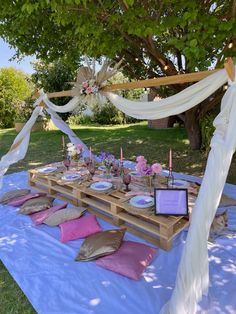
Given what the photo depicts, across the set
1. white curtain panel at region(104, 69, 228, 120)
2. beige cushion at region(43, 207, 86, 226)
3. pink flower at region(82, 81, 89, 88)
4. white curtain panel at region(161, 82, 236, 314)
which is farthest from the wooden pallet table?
pink flower at region(82, 81, 89, 88)

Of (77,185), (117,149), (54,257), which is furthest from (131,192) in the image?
(117,149)

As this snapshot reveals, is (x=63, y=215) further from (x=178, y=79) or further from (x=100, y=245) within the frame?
(x=178, y=79)

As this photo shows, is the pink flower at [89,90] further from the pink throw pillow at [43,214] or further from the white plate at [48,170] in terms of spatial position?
the pink throw pillow at [43,214]

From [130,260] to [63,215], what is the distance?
4.26 feet

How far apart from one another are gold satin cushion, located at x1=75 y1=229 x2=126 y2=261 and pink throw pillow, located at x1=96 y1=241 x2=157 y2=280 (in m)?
0.06

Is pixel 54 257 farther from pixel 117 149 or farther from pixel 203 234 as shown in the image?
pixel 117 149

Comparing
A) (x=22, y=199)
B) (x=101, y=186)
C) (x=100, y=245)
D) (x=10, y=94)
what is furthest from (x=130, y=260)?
(x=10, y=94)

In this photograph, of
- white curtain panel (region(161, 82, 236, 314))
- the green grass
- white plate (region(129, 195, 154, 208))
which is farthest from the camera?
the green grass

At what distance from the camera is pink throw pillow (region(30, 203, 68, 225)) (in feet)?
11.8

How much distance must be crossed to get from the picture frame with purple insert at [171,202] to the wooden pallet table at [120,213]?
0.07 m

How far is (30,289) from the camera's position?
2.39 meters

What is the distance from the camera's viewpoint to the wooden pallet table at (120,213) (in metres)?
2.88

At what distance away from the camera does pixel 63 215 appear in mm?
3584

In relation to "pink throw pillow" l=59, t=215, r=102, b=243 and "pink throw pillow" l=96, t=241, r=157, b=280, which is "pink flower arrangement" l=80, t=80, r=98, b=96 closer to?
"pink throw pillow" l=59, t=215, r=102, b=243
